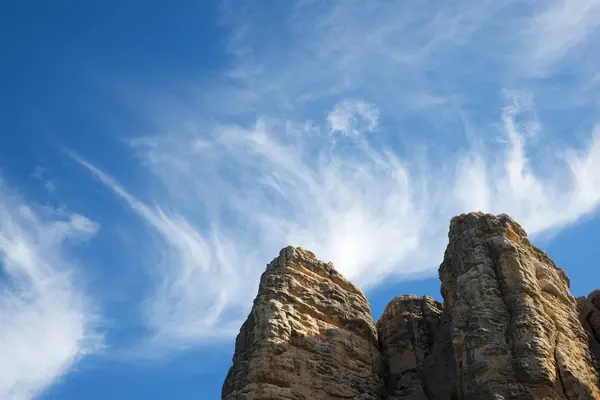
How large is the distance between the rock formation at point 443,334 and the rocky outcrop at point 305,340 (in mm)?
74

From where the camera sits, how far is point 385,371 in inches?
1903

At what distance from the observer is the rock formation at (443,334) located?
39.1 meters

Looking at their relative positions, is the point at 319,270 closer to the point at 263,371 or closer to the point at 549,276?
the point at 263,371

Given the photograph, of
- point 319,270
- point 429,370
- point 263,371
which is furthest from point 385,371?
point 263,371

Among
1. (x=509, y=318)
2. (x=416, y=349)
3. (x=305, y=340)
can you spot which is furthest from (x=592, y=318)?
(x=305, y=340)

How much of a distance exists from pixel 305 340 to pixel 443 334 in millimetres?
9076

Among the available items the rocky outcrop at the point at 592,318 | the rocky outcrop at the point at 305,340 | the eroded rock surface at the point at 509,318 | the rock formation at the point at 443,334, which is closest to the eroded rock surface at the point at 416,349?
the rock formation at the point at 443,334

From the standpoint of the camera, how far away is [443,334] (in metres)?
47.7

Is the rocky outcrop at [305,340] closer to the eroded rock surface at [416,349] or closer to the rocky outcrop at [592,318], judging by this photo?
the eroded rock surface at [416,349]

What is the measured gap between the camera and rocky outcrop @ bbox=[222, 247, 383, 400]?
1622 inches

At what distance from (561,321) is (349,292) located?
13.3 meters

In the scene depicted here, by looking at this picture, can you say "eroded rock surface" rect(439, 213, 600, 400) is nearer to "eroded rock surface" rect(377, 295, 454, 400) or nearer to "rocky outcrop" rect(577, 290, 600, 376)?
"rocky outcrop" rect(577, 290, 600, 376)

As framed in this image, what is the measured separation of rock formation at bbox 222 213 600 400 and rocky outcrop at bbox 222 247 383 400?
74 millimetres

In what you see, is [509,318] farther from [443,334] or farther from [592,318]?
[592,318]
